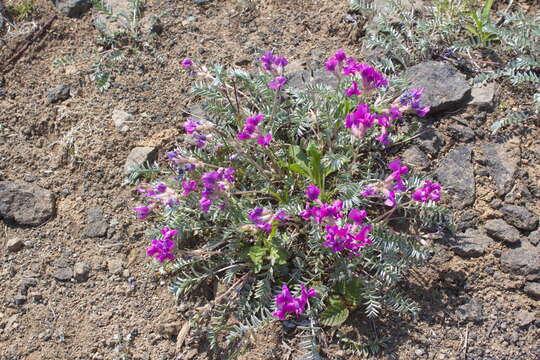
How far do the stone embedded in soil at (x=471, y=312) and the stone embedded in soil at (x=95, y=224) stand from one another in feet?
7.32

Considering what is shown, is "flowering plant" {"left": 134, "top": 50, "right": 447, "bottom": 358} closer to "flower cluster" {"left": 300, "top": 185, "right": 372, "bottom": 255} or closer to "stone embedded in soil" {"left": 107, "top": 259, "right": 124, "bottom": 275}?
"flower cluster" {"left": 300, "top": 185, "right": 372, "bottom": 255}

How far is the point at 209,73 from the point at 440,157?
5.21ft

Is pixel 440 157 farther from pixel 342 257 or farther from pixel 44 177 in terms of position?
pixel 44 177

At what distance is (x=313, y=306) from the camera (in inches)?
114

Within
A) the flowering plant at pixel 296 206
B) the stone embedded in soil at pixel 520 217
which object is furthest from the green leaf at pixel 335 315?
the stone embedded in soil at pixel 520 217

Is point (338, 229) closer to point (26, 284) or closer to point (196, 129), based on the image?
point (196, 129)

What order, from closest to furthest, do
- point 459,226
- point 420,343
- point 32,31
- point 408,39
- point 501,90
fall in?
1. point 420,343
2. point 459,226
3. point 501,90
4. point 408,39
5. point 32,31

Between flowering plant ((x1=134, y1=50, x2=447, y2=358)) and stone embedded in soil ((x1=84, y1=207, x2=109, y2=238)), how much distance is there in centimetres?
32

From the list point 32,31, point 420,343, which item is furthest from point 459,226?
point 32,31

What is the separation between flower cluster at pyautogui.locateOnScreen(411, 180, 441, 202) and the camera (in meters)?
2.70

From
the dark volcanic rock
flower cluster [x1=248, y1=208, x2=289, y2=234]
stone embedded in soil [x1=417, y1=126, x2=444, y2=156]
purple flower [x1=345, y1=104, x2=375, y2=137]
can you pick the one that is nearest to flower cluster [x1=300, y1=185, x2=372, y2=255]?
flower cluster [x1=248, y1=208, x2=289, y2=234]

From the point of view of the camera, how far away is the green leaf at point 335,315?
2822 mm

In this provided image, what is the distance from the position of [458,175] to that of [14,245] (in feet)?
9.37

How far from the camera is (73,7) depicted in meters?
4.61
